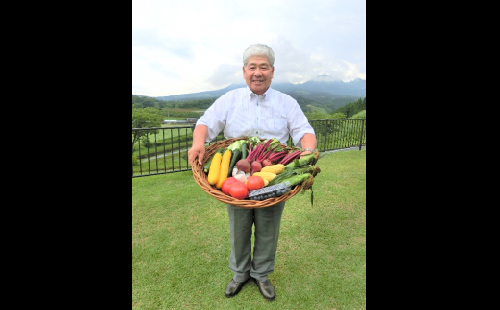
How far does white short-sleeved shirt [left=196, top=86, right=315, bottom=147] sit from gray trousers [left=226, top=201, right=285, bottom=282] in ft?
1.88

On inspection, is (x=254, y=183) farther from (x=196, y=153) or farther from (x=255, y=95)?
(x=255, y=95)

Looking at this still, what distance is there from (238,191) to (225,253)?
1536mm

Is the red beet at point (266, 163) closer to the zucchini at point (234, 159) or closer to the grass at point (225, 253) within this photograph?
the zucchini at point (234, 159)

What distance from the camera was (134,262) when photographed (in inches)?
105

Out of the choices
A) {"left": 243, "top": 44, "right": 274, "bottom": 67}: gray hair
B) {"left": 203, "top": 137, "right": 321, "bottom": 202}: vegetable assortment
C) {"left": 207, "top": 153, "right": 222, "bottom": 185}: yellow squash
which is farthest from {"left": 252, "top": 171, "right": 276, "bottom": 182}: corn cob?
{"left": 243, "top": 44, "right": 274, "bottom": 67}: gray hair

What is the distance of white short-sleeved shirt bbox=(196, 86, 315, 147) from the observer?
194 centimetres

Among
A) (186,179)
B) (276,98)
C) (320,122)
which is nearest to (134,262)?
(276,98)

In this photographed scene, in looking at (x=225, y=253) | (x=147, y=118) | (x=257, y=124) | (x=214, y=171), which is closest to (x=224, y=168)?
(x=214, y=171)

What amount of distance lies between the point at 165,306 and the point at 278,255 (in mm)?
1193

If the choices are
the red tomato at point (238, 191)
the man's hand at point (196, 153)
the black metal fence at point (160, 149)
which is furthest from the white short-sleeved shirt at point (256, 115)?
the black metal fence at point (160, 149)

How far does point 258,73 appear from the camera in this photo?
5.88 feet

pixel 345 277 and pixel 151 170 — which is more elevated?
pixel 151 170

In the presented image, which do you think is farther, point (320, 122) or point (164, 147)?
point (320, 122)

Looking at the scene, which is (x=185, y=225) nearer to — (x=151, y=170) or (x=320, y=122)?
(x=151, y=170)
